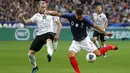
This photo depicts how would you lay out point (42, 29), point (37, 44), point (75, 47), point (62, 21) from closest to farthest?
point (75, 47)
point (37, 44)
point (42, 29)
point (62, 21)

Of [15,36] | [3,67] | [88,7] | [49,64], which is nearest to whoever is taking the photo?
[3,67]

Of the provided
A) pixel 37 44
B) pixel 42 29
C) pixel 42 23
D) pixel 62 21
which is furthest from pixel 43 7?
pixel 62 21

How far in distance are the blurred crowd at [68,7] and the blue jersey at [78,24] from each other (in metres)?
24.3

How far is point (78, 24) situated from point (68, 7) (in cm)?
2766

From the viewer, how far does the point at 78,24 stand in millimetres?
14102

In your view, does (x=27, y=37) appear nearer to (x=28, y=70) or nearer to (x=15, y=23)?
(x=15, y=23)

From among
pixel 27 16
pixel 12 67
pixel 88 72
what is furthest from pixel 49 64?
pixel 27 16

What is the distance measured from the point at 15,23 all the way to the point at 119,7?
11.6m

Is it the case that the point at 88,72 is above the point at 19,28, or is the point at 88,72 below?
above

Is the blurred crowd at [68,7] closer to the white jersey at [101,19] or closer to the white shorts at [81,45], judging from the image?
the white jersey at [101,19]

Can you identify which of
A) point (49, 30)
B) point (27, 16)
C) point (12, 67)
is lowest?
point (27, 16)

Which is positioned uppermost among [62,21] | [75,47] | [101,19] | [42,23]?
[42,23]

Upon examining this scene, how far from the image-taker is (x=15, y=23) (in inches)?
1481

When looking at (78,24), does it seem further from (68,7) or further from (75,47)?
(68,7)
